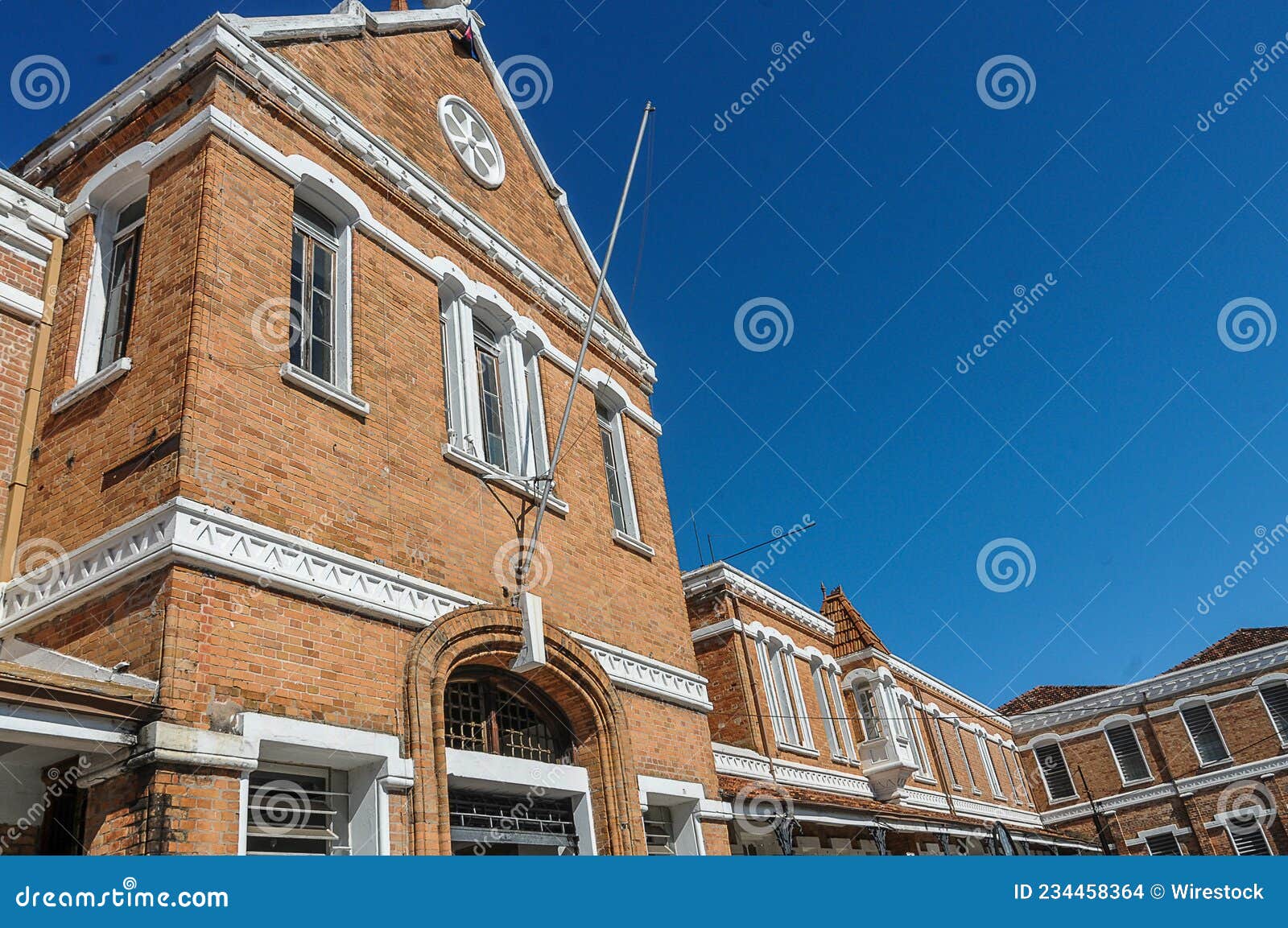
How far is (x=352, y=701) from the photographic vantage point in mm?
7430

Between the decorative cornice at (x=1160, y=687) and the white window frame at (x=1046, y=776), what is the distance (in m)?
0.74

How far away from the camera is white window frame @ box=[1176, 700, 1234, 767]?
1458 inches

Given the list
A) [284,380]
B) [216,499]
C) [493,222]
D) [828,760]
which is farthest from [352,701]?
[828,760]

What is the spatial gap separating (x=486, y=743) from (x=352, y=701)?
213 centimetres

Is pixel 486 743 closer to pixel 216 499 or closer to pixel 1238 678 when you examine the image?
pixel 216 499

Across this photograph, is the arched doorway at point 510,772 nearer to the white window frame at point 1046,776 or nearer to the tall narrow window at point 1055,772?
the white window frame at point 1046,776

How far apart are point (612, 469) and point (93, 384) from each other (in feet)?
22.3

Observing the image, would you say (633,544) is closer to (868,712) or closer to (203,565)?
(203,565)

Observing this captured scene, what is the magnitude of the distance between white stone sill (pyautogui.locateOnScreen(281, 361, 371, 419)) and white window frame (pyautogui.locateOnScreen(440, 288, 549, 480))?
1268mm

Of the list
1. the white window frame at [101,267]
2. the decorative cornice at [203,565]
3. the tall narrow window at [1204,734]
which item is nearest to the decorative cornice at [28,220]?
the white window frame at [101,267]

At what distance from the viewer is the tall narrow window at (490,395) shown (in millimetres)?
10867

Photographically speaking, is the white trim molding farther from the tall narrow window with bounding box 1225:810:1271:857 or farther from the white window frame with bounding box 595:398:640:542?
the tall narrow window with bounding box 1225:810:1271:857

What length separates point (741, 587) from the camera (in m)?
21.2

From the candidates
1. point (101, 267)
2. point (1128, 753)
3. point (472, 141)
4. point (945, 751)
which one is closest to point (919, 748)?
point (945, 751)
